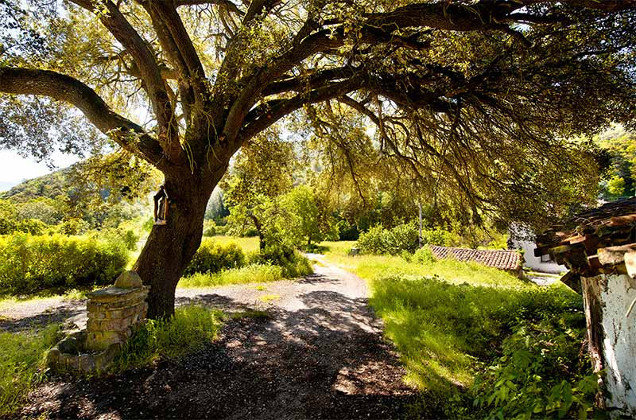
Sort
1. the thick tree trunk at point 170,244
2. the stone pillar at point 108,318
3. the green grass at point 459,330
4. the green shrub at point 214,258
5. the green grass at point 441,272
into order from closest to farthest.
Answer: the green grass at point 459,330 < the stone pillar at point 108,318 < the thick tree trunk at point 170,244 < the green shrub at point 214,258 < the green grass at point 441,272

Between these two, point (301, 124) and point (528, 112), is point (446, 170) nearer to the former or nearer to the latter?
point (528, 112)

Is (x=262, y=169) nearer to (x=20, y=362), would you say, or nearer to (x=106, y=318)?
(x=106, y=318)

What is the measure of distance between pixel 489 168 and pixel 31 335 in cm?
1062

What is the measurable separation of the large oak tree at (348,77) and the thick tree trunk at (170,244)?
0.07 feet

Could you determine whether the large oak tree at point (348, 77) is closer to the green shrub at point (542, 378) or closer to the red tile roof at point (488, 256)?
the green shrub at point (542, 378)

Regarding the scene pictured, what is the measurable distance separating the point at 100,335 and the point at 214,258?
9.81 m

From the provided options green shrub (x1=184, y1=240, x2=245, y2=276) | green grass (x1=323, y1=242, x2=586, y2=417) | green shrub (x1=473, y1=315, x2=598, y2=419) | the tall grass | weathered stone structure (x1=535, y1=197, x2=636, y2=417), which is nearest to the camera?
weathered stone structure (x1=535, y1=197, x2=636, y2=417)

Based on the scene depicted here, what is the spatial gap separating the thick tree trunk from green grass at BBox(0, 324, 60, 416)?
160 cm

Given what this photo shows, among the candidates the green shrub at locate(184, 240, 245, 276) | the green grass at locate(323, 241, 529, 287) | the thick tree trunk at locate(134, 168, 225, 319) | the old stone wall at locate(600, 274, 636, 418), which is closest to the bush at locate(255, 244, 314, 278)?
the green shrub at locate(184, 240, 245, 276)

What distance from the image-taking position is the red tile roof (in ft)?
75.8

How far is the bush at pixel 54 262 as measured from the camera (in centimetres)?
1044

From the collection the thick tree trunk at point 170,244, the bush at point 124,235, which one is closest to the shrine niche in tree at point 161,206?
the thick tree trunk at point 170,244

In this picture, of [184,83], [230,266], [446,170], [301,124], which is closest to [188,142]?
[184,83]

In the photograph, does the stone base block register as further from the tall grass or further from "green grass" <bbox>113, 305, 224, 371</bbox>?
the tall grass
